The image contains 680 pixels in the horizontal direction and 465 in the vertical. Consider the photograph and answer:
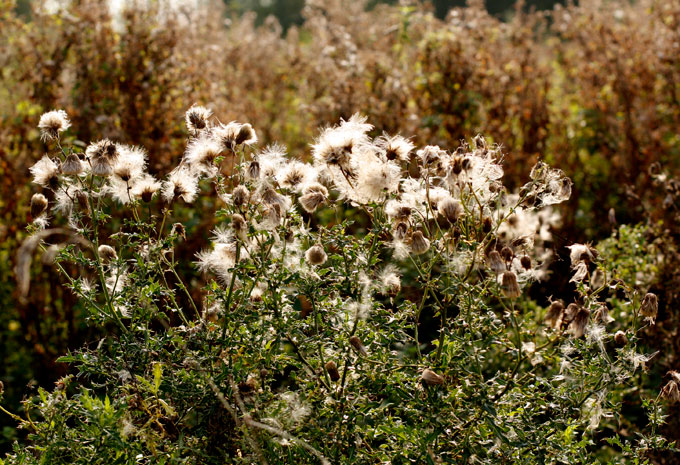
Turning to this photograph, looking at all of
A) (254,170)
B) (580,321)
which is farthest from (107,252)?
(580,321)

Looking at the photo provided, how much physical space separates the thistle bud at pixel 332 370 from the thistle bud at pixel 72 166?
2.95 feet

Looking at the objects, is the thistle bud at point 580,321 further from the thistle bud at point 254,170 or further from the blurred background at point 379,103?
the blurred background at point 379,103

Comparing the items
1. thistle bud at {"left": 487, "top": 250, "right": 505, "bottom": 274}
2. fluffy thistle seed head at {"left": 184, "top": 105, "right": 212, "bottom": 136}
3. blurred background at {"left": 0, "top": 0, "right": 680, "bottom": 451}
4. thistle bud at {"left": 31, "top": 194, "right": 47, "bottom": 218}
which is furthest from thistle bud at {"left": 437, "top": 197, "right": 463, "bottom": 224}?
blurred background at {"left": 0, "top": 0, "right": 680, "bottom": 451}

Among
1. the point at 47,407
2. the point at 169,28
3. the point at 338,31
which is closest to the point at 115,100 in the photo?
the point at 169,28

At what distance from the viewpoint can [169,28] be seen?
4.94 meters

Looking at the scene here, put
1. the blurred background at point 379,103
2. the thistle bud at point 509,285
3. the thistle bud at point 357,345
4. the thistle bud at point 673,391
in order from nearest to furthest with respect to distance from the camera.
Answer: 1. the thistle bud at point 509,285
2. the thistle bud at point 357,345
3. the thistle bud at point 673,391
4. the blurred background at point 379,103

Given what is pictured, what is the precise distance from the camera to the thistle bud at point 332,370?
1.84 metres

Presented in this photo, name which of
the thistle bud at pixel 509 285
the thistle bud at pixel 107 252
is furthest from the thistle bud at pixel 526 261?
the thistle bud at pixel 107 252

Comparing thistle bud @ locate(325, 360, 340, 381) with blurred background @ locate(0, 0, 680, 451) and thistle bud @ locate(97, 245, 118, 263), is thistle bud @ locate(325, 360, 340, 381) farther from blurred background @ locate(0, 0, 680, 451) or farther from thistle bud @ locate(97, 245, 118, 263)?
blurred background @ locate(0, 0, 680, 451)

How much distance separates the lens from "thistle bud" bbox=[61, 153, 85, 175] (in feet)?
6.25

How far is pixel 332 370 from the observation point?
1.85 m

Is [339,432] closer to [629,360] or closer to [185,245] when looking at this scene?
[629,360]

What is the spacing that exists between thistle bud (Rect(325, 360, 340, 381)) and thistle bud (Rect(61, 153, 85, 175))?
0.90 meters

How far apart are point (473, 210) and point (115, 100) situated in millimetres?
3370
